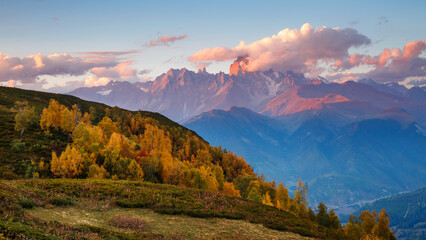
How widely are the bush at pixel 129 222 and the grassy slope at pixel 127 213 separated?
0.51 meters

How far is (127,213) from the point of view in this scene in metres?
29.8

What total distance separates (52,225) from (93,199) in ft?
36.7

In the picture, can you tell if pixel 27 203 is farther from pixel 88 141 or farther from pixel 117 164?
pixel 88 141

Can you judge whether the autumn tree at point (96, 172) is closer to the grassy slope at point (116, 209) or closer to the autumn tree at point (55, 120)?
the grassy slope at point (116, 209)

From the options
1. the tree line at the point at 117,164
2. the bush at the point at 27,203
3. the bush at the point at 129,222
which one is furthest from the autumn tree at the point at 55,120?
the bush at the point at 129,222

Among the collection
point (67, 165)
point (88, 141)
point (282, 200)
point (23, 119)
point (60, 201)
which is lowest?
point (67, 165)

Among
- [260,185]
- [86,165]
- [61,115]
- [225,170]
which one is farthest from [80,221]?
[225,170]

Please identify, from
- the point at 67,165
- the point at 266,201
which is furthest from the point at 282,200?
the point at 67,165

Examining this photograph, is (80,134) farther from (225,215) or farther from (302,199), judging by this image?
(302,199)

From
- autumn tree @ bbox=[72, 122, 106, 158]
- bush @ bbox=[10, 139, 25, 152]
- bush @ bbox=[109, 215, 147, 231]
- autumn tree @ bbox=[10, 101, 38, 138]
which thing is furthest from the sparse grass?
autumn tree @ bbox=[10, 101, 38, 138]

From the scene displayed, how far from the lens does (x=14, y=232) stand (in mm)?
17078

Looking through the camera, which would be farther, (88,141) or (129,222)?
(88,141)

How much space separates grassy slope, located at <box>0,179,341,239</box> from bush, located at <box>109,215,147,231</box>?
0.51m

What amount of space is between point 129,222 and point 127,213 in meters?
3.74
